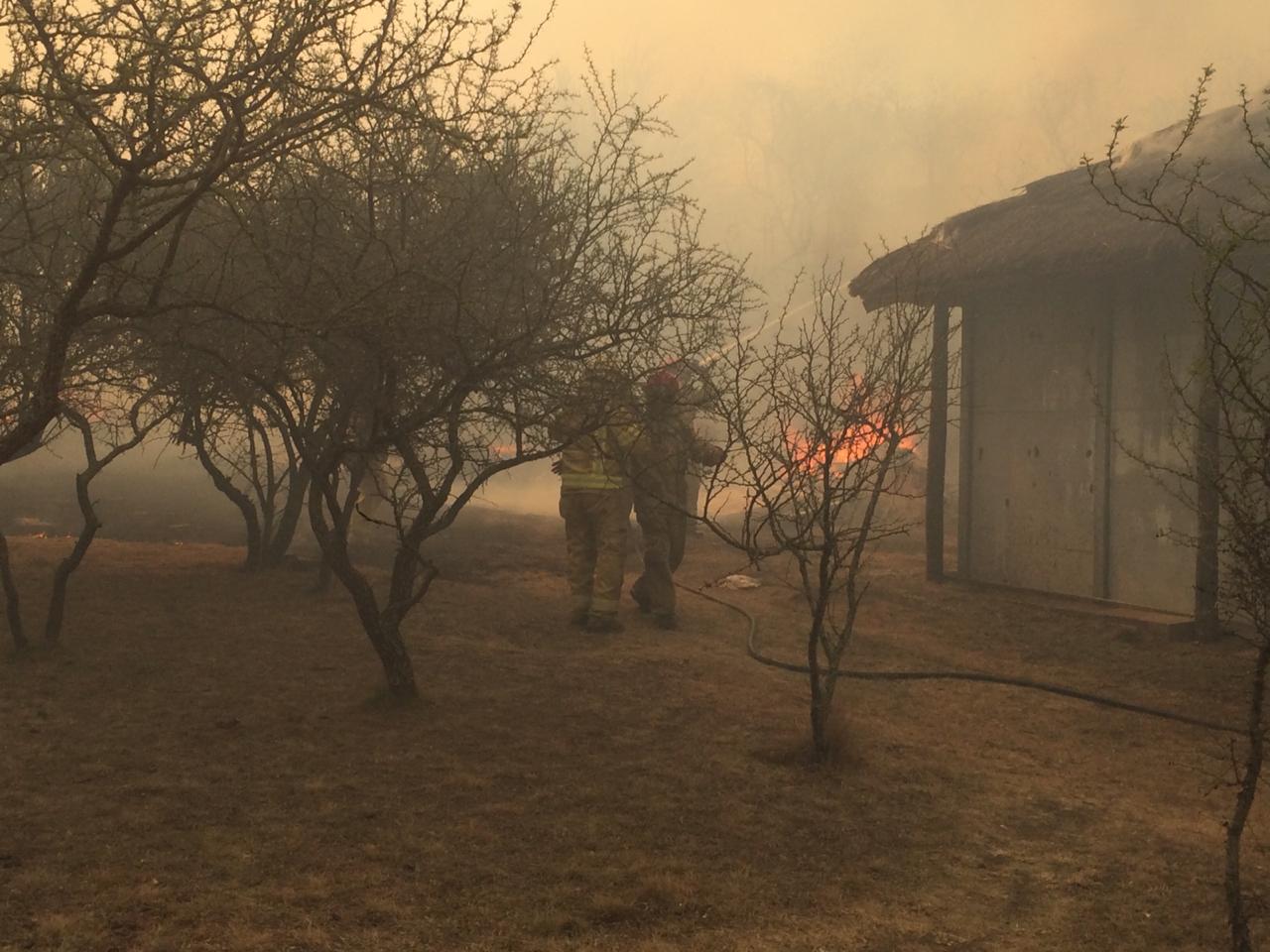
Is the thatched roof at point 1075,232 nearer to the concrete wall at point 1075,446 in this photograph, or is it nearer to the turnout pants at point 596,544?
the concrete wall at point 1075,446

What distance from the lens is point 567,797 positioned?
487 cm

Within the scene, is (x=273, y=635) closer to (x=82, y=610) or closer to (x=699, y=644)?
(x=82, y=610)

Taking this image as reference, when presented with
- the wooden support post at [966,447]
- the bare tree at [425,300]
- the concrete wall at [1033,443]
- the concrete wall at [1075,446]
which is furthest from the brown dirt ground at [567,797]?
the wooden support post at [966,447]

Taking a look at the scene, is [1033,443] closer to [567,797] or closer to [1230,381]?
[1230,381]

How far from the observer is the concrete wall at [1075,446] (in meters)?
9.73

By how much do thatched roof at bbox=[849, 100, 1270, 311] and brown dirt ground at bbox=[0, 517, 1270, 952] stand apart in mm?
3115

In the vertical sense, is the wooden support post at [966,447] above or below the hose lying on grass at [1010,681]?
above

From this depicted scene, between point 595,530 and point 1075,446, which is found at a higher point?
point 1075,446

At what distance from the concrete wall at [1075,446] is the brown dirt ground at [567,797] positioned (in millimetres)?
1567

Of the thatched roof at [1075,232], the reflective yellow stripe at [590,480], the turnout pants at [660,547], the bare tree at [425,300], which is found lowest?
the turnout pants at [660,547]

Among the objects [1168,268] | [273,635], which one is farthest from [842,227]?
[273,635]

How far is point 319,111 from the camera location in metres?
4.07

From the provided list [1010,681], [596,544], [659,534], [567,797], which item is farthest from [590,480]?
[567,797]

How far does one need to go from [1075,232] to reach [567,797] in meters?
7.15
